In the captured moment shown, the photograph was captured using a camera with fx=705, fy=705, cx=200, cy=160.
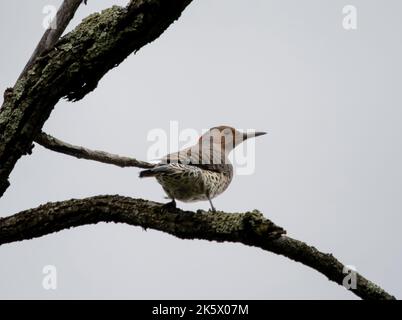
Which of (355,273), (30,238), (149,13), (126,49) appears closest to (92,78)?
(126,49)

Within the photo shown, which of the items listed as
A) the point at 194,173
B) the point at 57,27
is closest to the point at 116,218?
the point at 57,27

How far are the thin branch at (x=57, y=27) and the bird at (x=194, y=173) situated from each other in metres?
1.34

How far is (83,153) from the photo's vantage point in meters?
5.33

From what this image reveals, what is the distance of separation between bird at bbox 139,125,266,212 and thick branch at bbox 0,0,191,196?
1518 mm

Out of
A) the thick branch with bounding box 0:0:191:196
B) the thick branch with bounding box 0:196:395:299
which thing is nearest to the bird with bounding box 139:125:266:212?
the thick branch with bounding box 0:196:395:299

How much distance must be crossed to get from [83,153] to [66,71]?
119 cm

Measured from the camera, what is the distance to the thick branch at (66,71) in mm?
4168

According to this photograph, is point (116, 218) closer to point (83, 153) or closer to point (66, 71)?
point (83, 153)

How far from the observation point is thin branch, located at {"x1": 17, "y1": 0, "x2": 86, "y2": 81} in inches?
191

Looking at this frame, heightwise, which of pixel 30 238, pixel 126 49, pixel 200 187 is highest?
pixel 126 49

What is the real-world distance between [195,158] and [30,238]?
2172 millimetres
